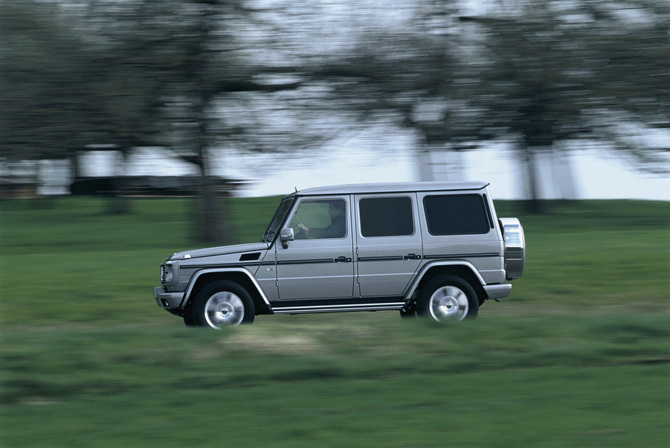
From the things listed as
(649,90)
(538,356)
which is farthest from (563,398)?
(649,90)

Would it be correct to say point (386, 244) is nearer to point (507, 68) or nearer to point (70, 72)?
point (507, 68)

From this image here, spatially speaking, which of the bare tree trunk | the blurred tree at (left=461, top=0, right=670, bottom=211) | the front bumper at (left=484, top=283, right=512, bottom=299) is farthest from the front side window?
the bare tree trunk

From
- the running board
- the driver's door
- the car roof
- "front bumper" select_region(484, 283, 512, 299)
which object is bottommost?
the running board

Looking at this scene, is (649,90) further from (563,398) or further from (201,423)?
(201,423)

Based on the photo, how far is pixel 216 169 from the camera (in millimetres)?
20562

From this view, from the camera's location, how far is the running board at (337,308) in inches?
431

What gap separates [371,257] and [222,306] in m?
1.90

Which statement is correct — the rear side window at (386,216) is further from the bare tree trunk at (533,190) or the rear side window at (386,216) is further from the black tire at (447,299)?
the bare tree trunk at (533,190)

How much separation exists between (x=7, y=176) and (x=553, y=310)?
1268cm

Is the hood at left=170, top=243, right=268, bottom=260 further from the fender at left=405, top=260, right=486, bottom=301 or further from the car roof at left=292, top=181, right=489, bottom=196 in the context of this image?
the fender at left=405, top=260, right=486, bottom=301

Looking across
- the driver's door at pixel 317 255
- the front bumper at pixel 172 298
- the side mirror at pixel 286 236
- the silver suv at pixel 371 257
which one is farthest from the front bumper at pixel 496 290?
the front bumper at pixel 172 298

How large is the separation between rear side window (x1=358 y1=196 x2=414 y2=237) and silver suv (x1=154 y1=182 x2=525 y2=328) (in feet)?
0.04

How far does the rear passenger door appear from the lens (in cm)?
1096

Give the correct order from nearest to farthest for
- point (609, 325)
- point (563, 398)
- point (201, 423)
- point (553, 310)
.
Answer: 1. point (201, 423)
2. point (563, 398)
3. point (609, 325)
4. point (553, 310)
